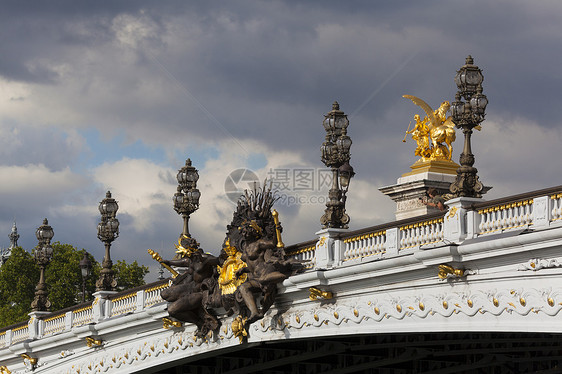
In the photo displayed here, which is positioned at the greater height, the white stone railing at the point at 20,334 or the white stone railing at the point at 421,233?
the white stone railing at the point at 421,233

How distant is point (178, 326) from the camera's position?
42.3 m

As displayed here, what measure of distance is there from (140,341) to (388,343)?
9580 mm

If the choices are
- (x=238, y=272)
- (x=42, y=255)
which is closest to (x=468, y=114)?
(x=238, y=272)

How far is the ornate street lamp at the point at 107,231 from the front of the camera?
47344mm

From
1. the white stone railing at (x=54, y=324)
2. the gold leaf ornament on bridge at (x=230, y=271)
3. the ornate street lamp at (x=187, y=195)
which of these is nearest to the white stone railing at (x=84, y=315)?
the white stone railing at (x=54, y=324)

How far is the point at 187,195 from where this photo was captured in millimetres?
44812

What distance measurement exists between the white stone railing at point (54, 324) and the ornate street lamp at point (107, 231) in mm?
3420

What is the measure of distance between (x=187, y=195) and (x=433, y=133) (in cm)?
940

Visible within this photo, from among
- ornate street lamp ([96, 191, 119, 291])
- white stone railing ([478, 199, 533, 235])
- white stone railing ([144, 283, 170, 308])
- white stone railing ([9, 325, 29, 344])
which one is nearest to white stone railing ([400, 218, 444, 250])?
white stone railing ([478, 199, 533, 235])

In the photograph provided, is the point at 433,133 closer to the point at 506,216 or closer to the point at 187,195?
the point at 187,195

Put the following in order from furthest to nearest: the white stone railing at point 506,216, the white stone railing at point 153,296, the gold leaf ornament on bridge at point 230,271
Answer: the white stone railing at point 153,296 → the gold leaf ornament on bridge at point 230,271 → the white stone railing at point 506,216

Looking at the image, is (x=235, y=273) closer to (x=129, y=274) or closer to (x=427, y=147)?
(x=427, y=147)

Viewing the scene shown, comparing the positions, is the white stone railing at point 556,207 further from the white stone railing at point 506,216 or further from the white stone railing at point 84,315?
the white stone railing at point 84,315

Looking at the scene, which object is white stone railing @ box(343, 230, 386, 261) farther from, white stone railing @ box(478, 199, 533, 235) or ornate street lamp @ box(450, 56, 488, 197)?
white stone railing @ box(478, 199, 533, 235)
